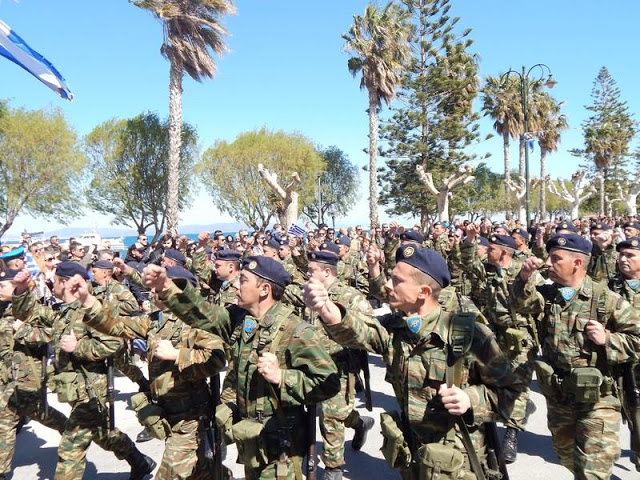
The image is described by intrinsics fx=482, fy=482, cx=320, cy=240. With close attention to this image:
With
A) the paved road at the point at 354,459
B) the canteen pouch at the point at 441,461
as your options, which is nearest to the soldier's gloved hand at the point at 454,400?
the canteen pouch at the point at 441,461

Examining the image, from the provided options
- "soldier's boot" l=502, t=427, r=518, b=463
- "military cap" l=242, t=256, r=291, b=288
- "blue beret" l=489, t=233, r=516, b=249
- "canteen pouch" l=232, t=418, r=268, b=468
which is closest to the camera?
"canteen pouch" l=232, t=418, r=268, b=468

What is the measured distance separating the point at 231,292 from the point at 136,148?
94.4 ft

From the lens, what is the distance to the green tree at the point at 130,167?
31.5m

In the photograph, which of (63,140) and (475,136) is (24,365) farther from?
(475,136)

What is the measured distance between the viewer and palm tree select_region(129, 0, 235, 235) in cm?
2012

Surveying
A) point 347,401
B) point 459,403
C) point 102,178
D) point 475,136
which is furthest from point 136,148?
point 459,403

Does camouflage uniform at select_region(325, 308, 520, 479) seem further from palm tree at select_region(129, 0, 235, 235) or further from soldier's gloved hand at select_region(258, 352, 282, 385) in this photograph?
palm tree at select_region(129, 0, 235, 235)

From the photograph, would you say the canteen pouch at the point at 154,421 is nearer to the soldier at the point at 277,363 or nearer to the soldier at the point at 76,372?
the soldier at the point at 76,372

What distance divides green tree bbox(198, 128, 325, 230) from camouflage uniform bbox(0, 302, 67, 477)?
30.8 meters

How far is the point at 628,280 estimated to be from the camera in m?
4.39

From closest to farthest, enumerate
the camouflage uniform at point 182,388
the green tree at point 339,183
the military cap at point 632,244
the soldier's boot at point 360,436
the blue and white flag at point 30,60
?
the camouflage uniform at point 182,388
the military cap at point 632,244
the soldier's boot at point 360,436
the blue and white flag at point 30,60
the green tree at point 339,183

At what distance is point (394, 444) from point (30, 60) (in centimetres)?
988

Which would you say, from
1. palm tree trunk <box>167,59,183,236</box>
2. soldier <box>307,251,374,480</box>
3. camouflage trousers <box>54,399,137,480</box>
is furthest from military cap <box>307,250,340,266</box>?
palm tree trunk <box>167,59,183,236</box>

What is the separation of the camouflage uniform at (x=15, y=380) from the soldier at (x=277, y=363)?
248cm
